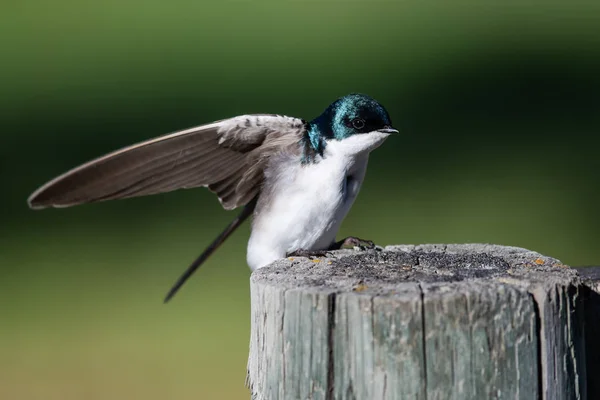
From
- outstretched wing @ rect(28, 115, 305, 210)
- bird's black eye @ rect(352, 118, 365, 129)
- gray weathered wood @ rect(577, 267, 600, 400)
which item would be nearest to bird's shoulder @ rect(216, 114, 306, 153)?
outstretched wing @ rect(28, 115, 305, 210)

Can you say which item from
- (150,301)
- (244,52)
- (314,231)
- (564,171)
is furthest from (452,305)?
(244,52)

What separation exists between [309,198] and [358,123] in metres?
0.30

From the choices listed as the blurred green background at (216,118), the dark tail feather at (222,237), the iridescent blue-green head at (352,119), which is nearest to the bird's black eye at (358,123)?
the iridescent blue-green head at (352,119)

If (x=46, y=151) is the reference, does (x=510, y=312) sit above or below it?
below

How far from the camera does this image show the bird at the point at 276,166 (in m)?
3.51

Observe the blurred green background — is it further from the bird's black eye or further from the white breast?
the bird's black eye

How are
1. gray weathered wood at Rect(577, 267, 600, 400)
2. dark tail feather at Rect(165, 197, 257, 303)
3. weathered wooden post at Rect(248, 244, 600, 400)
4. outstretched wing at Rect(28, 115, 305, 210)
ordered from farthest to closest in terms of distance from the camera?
dark tail feather at Rect(165, 197, 257, 303)
outstretched wing at Rect(28, 115, 305, 210)
gray weathered wood at Rect(577, 267, 600, 400)
weathered wooden post at Rect(248, 244, 600, 400)

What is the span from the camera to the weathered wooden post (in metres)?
2.04

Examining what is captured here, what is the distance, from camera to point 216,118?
891 centimetres

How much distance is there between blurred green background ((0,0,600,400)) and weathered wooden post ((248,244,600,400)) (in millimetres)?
2948

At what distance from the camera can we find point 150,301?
631 cm

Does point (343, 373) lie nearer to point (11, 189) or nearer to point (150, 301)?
point (150, 301)

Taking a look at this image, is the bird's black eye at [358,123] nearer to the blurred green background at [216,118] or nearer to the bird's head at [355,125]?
the bird's head at [355,125]

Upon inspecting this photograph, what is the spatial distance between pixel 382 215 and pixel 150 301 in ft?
6.01
